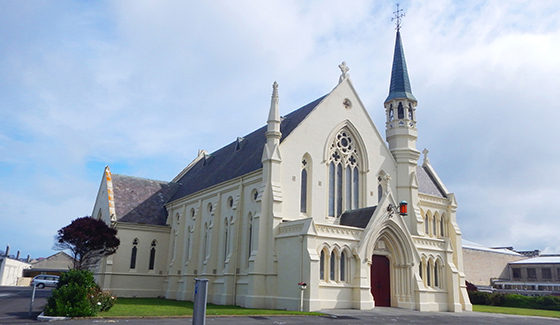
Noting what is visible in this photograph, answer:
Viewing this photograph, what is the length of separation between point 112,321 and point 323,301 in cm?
1301

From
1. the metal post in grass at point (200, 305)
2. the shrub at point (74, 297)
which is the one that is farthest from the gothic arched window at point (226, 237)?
the metal post in grass at point (200, 305)

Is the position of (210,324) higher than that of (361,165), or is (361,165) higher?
(361,165)

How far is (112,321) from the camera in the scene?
1798 cm

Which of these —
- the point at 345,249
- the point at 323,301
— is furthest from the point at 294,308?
the point at 345,249

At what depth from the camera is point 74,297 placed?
1958cm

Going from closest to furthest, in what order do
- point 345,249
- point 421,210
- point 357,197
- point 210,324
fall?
point 210,324 < point 345,249 < point 357,197 < point 421,210

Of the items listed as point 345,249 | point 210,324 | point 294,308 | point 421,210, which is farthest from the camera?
point 421,210

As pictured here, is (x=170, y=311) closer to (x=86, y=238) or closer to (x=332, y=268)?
(x=332, y=268)

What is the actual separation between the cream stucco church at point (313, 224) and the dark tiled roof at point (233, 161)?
0.23 m

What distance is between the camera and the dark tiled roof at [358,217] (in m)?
30.4

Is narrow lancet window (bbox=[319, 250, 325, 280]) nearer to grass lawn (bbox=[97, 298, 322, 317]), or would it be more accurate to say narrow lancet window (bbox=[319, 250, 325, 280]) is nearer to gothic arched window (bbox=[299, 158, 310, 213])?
grass lawn (bbox=[97, 298, 322, 317])

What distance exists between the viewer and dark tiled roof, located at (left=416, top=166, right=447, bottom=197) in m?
40.5

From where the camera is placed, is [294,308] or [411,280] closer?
[294,308]

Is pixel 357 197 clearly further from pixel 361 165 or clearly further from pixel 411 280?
pixel 411 280
